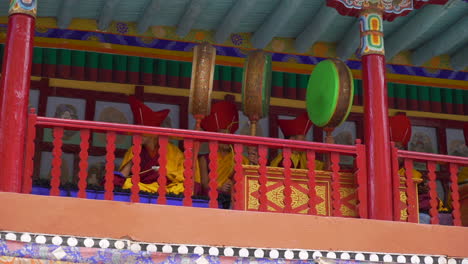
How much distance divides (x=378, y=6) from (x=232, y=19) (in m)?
1.49

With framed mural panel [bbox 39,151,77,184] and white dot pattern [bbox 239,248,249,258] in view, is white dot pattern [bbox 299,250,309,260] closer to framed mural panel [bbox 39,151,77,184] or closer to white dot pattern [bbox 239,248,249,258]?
white dot pattern [bbox 239,248,249,258]

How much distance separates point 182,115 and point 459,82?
2.73 meters

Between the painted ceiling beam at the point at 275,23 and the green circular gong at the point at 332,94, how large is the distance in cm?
66

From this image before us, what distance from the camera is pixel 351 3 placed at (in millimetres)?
5734

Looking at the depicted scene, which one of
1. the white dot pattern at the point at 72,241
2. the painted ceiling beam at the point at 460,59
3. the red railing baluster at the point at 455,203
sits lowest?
the white dot pattern at the point at 72,241

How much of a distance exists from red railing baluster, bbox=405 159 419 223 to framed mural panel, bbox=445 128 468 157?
8.25ft

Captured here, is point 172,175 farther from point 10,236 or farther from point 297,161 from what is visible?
point 10,236

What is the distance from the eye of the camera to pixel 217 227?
16.0ft

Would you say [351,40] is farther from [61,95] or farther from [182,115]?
[61,95]

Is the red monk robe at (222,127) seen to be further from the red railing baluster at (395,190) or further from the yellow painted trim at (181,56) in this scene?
the red railing baluster at (395,190)

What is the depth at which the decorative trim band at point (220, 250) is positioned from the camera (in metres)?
4.59

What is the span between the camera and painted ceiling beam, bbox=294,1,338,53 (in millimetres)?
6727

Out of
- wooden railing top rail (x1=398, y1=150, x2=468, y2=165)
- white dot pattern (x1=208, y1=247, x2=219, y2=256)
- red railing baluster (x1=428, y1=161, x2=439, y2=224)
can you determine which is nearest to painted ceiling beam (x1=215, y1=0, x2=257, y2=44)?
wooden railing top rail (x1=398, y1=150, x2=468, y2=165)

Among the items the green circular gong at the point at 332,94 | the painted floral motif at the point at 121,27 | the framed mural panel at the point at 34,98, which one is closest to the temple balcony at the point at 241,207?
the green circular gong at the point at 332,94
